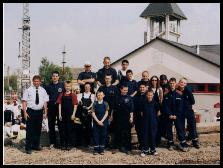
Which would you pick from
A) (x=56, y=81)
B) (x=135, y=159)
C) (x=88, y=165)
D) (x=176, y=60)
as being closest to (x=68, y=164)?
(x=88, y=165)

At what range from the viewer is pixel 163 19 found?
123 ft

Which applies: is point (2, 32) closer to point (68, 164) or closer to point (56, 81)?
point (56, 81)

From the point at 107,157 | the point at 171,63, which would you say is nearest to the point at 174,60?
the point at 171,63

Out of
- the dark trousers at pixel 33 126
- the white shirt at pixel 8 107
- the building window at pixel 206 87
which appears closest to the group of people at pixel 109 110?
the dark trousers at pixel 33 126

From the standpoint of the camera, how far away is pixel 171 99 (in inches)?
398

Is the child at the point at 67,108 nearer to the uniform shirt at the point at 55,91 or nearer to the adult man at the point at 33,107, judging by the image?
the uniform shirt at the point at 55,91

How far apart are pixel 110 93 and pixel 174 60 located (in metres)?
25.7

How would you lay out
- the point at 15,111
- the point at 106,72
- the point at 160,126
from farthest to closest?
the point at 15,111 → the point at 160,126 → the point at 106,72

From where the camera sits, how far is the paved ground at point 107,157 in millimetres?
8952

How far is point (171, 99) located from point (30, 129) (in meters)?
3.45

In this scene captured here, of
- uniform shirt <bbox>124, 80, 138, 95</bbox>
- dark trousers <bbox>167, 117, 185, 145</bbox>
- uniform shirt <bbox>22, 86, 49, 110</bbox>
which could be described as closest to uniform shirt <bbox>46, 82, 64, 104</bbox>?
uniform shirt <bbox>22, 86, 49, 110</bbox>

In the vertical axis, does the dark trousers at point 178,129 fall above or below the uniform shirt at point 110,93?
below

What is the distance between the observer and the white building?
3253cm

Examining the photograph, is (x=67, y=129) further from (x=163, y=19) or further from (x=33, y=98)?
(x=163, y=19)
